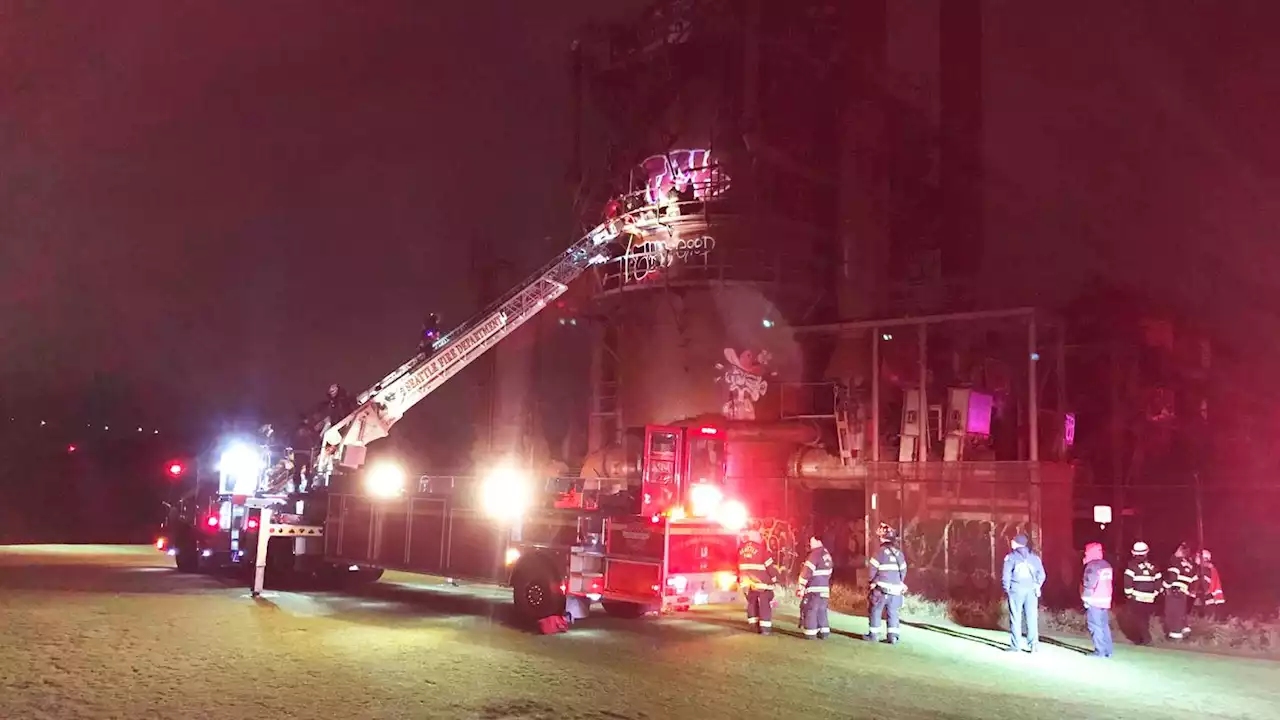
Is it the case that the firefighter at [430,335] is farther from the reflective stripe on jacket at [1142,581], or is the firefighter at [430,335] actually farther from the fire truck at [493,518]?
the reflective stripe on jacket at [1142,581]

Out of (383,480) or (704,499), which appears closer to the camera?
(704,499)

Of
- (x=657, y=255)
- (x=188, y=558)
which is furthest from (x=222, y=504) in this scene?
(x=657, y=255)

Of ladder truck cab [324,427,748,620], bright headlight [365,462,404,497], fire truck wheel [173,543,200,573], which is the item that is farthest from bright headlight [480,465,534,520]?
fire truck wheel [173,543,200,573]

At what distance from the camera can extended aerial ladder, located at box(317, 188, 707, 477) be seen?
20.4m

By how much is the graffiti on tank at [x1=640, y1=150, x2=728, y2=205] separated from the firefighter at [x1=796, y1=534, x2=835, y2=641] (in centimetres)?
1555

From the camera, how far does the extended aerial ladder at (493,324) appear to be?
20391mm

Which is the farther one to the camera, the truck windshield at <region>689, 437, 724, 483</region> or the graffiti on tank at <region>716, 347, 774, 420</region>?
the graffiti on tank at <region>716, 347, 774, 420</region>

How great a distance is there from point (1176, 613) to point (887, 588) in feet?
15.9

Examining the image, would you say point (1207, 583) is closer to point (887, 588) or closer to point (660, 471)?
point (887, 588)

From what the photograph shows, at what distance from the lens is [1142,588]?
46.6 ft

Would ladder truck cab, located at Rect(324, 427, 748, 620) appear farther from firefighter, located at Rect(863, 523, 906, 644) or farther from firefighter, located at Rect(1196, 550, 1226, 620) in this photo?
firefighter, located at Rect(1196, 550, 1226, 620)

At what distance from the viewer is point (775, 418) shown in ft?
82.7

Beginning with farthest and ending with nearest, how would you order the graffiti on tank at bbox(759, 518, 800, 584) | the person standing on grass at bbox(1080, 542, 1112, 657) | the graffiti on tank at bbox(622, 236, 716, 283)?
the graffiti on tank at bbox(622, 236, 716, 283), the graffiti on tank at bbox(759, 518, 800, 584), the person standing on grass at bbox(1080, 542, 1112, 657)

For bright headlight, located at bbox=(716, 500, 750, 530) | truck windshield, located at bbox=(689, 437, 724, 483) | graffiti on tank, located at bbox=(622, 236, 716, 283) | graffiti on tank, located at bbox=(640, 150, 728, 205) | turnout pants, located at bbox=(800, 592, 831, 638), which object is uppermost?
graffiti on tank, located at bbox=(640, 150, 728, 205)
